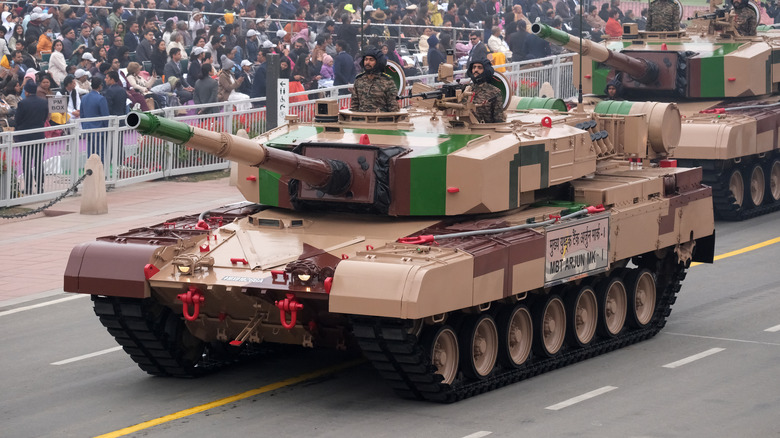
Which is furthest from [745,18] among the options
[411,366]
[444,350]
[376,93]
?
[411,366]

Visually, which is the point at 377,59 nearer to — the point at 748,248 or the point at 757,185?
the point at 748,248

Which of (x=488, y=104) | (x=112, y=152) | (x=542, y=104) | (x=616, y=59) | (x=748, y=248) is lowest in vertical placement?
(x=748, y=248)

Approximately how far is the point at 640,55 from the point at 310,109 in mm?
6548

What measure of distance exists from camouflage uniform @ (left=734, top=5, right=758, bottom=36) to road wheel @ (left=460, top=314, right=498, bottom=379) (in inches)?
568

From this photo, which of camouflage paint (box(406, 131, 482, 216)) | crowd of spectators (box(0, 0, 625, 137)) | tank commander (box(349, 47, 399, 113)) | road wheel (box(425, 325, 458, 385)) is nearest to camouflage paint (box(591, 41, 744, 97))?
crowd of spectators (box(0, 0, 625, 137))

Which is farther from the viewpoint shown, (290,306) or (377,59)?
(377,59)

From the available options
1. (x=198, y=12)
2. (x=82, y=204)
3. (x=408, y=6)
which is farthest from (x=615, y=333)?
(x=408, y=6)

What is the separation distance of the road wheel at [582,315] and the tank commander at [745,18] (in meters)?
12.4

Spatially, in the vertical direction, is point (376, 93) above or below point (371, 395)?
A: above

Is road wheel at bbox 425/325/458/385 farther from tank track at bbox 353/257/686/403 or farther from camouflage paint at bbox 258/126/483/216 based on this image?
camouflage paint at bbox 258/126/483/216

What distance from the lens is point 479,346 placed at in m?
14.3

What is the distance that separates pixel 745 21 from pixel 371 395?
1551 centimetres

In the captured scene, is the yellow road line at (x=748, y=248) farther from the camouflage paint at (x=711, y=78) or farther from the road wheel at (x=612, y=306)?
the road wheel at (x=612, y=306)

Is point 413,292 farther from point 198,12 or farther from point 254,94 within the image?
point 198,12
